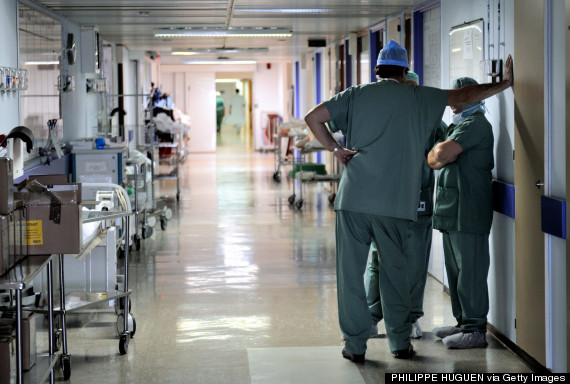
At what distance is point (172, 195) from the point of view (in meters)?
13.1

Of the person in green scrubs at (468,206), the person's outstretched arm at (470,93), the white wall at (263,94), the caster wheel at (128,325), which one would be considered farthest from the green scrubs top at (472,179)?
the white wall at (263,94)

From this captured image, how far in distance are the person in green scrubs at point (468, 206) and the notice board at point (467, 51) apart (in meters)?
0.51

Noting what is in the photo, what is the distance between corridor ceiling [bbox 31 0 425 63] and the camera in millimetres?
7910

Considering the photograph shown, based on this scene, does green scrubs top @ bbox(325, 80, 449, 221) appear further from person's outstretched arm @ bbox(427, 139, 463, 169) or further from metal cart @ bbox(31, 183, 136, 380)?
metal cart @ bbox(31, 183, 136, 380)

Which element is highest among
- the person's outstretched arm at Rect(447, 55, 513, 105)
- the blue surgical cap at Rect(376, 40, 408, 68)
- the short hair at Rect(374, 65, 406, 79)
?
the blue surgical cap at Rect(376, 40, 408, 68)

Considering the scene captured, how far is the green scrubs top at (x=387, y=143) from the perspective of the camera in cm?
457

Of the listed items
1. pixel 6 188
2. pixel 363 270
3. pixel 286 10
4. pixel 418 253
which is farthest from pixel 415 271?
pixel 286 10

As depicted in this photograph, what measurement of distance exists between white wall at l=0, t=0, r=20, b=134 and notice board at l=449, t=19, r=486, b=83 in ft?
10.8

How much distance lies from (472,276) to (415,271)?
33 cm

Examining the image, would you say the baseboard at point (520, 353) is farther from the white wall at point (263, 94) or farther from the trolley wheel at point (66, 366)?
the white wall at point (263, 94)

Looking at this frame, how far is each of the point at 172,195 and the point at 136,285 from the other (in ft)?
20.7

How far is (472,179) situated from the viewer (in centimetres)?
496

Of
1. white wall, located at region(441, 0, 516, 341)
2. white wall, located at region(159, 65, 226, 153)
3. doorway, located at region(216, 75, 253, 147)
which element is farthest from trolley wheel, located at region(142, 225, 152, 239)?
doorway, located at region(216, 75, 253, 147)

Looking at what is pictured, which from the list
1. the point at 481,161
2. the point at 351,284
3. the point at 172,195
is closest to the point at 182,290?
the point at 351,284
